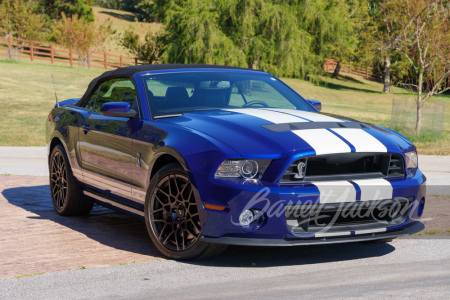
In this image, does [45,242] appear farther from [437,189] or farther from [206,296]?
[437,189]

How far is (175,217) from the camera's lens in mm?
5289

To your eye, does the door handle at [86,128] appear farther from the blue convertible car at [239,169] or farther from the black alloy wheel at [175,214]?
the black alloy wheel at [175,214]

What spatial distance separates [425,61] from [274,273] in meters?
18.3

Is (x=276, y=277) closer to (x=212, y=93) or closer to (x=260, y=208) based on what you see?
(x=260, y=208)

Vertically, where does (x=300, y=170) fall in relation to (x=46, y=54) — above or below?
above

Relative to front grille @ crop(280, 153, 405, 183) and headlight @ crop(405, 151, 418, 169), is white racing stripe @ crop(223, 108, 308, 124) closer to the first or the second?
front grille @ crop(280, 153, 405, 183)

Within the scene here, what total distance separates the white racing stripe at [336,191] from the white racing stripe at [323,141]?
9.0 inches

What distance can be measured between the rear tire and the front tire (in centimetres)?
194

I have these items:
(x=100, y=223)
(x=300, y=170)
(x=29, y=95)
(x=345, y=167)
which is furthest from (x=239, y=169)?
(x=29, y=95)

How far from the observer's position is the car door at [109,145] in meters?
5.98

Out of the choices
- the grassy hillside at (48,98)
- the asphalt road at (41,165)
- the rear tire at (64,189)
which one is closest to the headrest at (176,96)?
the rear tire at (64,189)

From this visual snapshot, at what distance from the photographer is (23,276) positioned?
486 centimetres

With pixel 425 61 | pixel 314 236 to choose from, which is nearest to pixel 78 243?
pixel 314 236

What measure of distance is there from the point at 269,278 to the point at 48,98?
87.8 ft
